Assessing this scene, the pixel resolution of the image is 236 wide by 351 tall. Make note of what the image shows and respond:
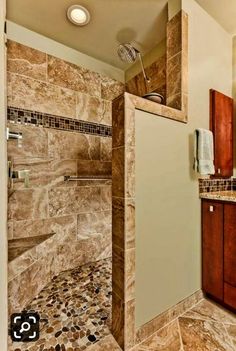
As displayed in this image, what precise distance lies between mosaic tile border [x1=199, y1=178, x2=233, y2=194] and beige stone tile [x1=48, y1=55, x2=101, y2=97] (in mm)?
1498

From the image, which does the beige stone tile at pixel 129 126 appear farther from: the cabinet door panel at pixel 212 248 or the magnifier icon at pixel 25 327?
the magnifier icon at pixel 25 327

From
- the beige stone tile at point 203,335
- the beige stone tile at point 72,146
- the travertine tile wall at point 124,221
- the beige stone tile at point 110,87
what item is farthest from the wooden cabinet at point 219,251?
the beige stone tile at point 110,87

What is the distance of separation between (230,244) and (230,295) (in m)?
0.36

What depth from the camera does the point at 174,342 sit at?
1.12 metres

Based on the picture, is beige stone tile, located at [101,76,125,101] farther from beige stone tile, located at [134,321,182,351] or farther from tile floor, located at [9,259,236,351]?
beige stone tile, located at [134,321,182,351]

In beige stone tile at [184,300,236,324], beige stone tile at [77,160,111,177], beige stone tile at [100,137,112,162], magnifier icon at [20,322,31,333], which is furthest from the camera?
beige stone tile at [100,137,112,162]

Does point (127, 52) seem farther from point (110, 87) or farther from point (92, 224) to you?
point (92, 224)

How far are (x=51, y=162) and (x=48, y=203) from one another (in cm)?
40

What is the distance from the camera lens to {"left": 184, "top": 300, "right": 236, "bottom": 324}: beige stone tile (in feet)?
4.28

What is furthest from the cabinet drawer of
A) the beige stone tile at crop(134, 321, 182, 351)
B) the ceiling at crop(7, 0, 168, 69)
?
the ceiling at crop(7, 0, 168, 69)

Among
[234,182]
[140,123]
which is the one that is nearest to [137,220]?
[140,123]

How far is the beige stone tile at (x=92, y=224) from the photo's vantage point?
6.78 feet

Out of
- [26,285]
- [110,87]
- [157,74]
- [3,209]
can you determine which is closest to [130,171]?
[3,209]

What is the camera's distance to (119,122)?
1090 mm
